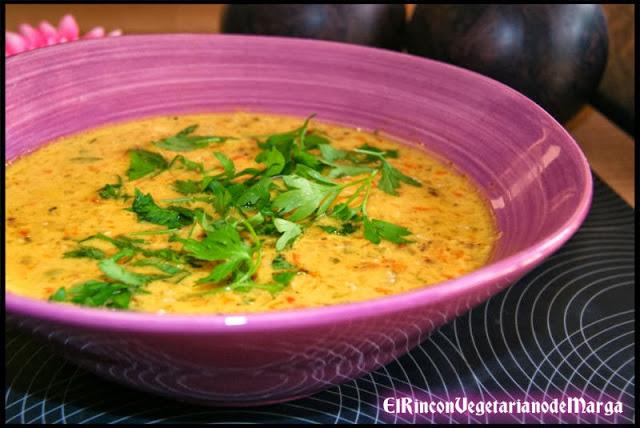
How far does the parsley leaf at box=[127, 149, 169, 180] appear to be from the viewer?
143 cm

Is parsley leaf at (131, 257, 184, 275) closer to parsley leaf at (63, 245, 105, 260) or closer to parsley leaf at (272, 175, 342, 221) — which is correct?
parsley leaf at (63, 245, 105, 260)

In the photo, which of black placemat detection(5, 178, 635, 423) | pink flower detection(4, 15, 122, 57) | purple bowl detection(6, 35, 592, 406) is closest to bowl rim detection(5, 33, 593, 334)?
purple bowl detection(6, 35, 592, 406)

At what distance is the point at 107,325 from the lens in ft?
2.74

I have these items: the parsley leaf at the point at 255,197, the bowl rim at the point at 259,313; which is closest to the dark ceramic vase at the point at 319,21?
the parsley leaf at the point at 255,197

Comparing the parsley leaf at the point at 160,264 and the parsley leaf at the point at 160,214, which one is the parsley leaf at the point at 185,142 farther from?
the parsley leaf at the point at 160,264

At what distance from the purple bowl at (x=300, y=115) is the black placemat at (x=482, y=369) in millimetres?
57

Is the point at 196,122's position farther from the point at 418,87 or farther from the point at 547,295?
the point at 547,295

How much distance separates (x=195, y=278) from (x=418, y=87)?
68 centimetres

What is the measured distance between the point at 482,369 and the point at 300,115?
72cm

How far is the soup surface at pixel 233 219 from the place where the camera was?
109 cm

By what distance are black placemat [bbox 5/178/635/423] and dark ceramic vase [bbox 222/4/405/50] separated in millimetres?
868

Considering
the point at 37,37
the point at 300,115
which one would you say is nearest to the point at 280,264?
the point at 300,115

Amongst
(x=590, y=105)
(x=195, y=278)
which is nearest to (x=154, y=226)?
(x=195, y=278)

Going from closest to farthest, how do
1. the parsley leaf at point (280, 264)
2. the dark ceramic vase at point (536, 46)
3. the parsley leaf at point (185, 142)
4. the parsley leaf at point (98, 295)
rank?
the parsley leaf at point (98, 295) → the parsley leaf at point (280, 264) → the parsley leaf at point (185, 142) → the dark ceramic vase at point (536, 46)
